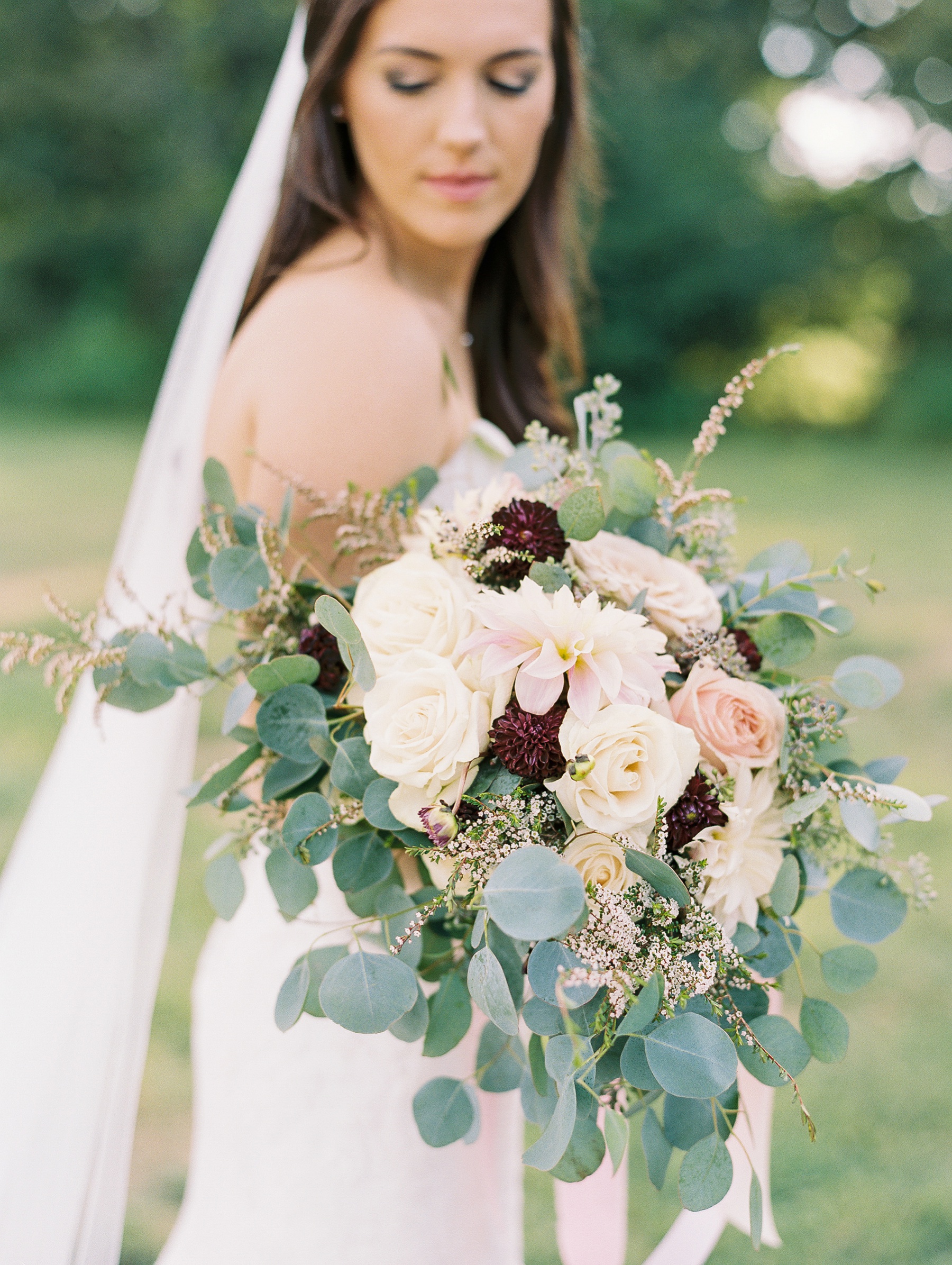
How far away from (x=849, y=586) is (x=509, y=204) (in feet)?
23.1

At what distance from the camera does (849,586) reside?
A: 27.8 ft

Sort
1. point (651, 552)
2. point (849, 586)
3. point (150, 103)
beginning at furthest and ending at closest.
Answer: point (150, 103)
point (849, 586)
point (651, 552)

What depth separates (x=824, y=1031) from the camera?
4.33 feet

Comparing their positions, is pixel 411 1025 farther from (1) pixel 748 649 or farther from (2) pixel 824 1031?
(1) pixel 748 649

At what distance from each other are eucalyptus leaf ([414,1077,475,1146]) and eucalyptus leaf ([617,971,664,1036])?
36 centimetres

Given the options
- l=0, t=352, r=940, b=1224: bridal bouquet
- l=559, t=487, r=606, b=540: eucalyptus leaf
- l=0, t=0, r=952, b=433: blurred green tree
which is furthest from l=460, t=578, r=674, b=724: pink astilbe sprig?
l=0, t=0, r=952, b=433: blurred green tree

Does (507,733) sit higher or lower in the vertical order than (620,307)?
higher

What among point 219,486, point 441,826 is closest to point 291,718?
point 441,826

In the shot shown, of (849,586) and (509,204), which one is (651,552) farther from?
(849,586)

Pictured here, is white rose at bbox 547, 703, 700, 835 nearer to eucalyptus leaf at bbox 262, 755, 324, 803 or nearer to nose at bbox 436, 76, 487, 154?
eucalyptus leaf at bbox 262, 755, 324, 803

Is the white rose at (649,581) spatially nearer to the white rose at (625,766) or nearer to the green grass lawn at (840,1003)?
the white rose at (625,766)

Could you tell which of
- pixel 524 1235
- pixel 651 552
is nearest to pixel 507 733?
pixel 651 552

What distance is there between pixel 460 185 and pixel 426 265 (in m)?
0.24

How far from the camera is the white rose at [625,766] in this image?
3.76ft
